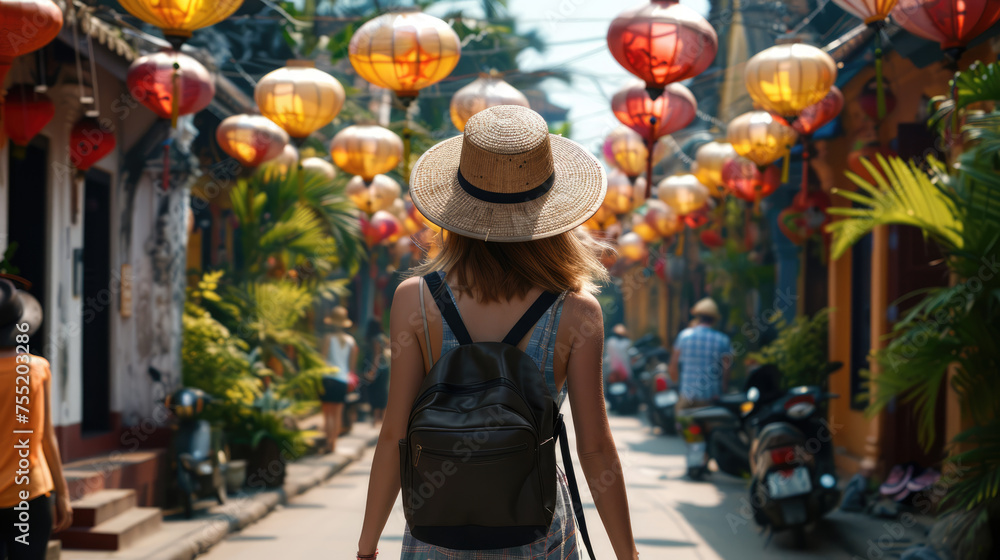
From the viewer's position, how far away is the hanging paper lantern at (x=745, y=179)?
886 cm

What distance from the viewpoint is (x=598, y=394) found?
7.68 feet

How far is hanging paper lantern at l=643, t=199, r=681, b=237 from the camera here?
13234 mm

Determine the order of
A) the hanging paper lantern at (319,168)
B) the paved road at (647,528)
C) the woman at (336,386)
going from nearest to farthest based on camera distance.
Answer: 1. the paved road at (647,528)
2. the hanging paper lantern at (319,168)
3. the woman at (336,386)

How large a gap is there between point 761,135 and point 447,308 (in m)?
5.70

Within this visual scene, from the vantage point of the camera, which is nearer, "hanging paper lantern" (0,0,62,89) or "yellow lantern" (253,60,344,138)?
"hanging paper lantern" (0,0,62,89)

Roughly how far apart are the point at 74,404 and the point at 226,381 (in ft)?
5.04

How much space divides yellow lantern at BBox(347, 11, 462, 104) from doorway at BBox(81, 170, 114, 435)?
4.33 meters

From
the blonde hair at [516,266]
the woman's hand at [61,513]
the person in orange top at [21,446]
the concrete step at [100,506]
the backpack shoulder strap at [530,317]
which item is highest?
the blonde hair at [516,266]

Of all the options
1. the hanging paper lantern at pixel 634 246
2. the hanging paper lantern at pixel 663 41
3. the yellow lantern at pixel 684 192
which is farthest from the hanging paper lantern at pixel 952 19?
the hanging paper lantern at pixel 634 246

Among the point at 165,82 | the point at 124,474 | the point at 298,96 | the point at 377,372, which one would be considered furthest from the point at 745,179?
the point at 377,372

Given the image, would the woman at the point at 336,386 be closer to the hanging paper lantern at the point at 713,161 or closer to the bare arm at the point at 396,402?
the hanging paper lantern at the point at 713,161

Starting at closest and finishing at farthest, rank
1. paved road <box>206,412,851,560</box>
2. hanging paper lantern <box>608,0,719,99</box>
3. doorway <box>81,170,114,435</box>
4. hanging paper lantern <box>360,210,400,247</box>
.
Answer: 1. hanging paper lantern <box>608,0,719,99</box>
2. paved road <box>206,412,851,560</box>
3. doorway <box>81,170,114,435</box>
4. hanging paper lantern <box>360,210,400,247</box>

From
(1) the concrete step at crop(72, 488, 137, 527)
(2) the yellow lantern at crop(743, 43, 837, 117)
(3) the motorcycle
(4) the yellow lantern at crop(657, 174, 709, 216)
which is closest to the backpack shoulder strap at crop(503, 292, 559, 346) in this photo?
(2) the yellow lantern at crop(743, 43, 837, 117)

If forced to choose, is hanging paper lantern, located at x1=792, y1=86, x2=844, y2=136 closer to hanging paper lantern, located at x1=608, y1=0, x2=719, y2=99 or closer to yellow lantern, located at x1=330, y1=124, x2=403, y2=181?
hanging paper lantern, located at x1=608, y1=0, x2=719, y2=99
